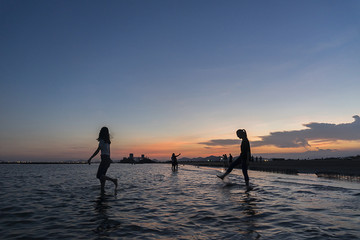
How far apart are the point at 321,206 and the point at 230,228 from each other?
158 inches

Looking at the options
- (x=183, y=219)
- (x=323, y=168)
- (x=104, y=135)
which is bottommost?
(x=183, y=219)

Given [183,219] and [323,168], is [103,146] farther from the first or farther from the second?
[323,168]

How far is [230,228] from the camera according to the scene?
514cm

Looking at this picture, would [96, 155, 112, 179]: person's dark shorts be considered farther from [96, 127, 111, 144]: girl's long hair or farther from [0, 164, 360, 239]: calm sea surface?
[0, 164, 360, 239]: calm sea surface

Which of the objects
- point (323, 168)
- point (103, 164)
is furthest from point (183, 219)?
point (323, 168)

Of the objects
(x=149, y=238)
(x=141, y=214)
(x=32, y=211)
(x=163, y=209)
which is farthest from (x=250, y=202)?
(x=32, y=211)

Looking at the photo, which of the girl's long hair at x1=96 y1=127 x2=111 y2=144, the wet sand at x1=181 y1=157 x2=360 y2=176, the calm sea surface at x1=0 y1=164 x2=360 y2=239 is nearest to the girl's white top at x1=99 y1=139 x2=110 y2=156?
the girl's long hair at x1=96 y1=127 x2=111 y2=144

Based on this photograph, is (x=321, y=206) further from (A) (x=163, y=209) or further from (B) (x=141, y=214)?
(B) (x=141, y=214)

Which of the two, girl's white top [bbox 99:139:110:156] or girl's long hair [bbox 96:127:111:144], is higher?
girl's long hair [bbox 96:127:111:144]

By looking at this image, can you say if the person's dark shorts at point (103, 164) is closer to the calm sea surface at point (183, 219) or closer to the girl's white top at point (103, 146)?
the girl's white top at point (103, 146)

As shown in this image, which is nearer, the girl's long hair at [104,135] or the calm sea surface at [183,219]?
the calm sea surface at [183,219]

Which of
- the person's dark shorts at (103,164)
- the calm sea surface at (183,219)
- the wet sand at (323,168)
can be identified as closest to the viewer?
the calm sea surface at (183,219)

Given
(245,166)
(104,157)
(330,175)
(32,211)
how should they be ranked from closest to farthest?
(32,211) < (104,157) < (245,166) < (330,175)

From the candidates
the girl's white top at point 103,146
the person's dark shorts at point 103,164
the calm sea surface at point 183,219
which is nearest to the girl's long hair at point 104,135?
the girl's white top at point 103,146
